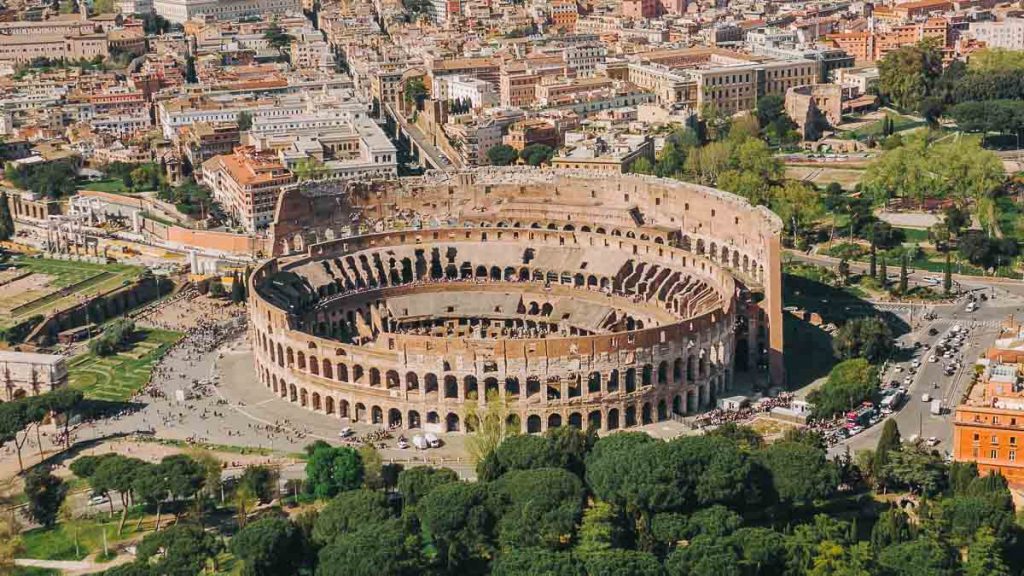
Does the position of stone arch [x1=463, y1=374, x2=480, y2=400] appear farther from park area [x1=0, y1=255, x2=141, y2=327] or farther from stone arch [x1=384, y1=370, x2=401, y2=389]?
park area [x1=0, y1=255, x2=141, y2=327]

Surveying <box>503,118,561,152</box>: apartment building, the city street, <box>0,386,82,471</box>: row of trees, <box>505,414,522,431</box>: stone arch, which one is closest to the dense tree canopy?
the city street

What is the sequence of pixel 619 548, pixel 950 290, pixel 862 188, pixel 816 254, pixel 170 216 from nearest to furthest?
pixel 619 548
pixel 950 290
pixel 816 254
pixel 862 188
pixel 170 216

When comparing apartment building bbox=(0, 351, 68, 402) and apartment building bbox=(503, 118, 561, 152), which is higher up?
apartment building bbox=(503, 118, 561, 152)

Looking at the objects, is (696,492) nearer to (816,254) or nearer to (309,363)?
(309,363)

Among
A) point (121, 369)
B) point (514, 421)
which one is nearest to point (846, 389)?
point (514, 421)

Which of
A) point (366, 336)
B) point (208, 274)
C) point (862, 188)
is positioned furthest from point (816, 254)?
point (208, 274)

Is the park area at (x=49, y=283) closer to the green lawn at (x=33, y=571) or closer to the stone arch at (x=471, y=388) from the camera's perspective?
the stone arch at (x=471, y=388)
